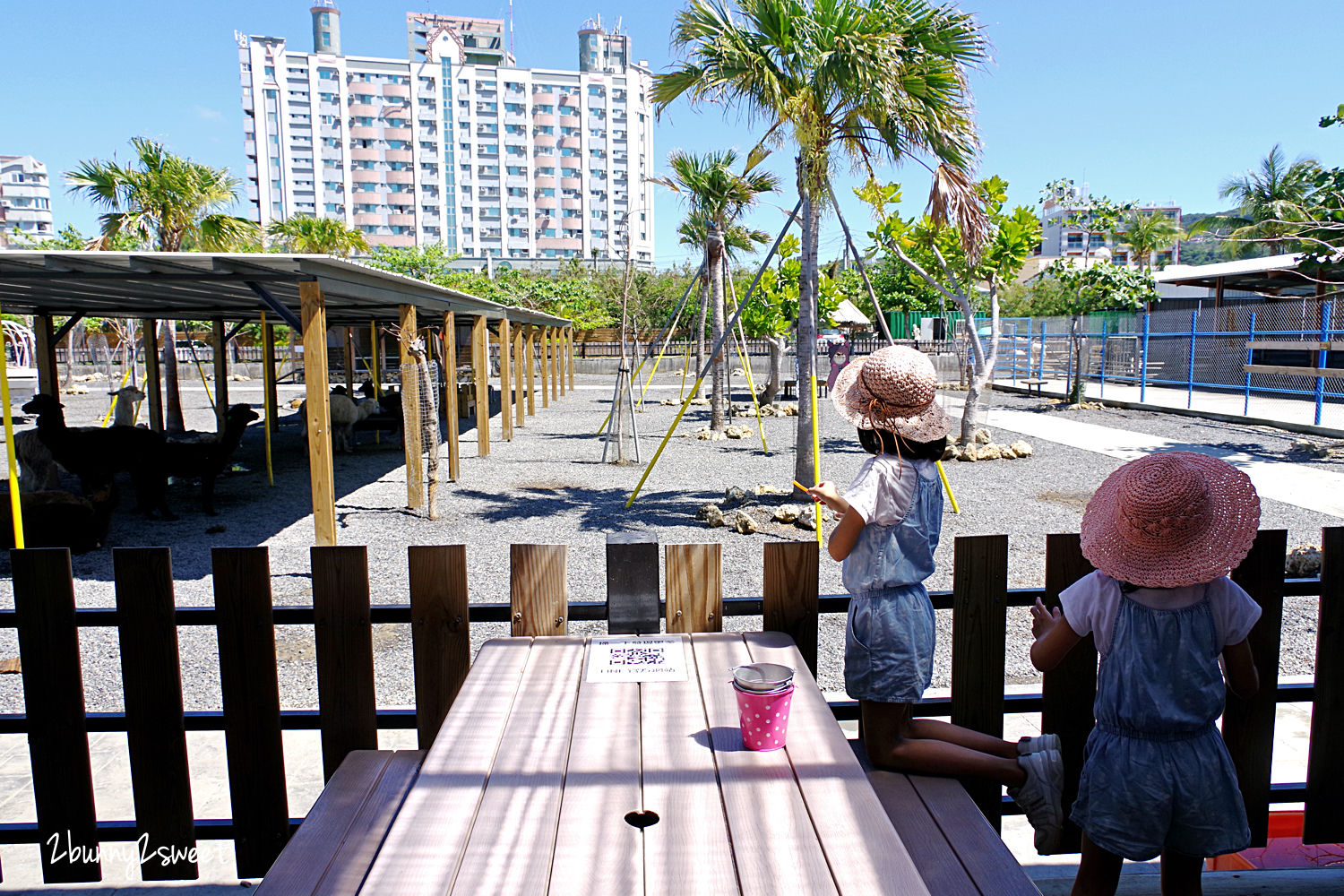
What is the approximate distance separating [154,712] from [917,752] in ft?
6.32

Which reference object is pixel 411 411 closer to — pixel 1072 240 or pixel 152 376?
pixel 152 376

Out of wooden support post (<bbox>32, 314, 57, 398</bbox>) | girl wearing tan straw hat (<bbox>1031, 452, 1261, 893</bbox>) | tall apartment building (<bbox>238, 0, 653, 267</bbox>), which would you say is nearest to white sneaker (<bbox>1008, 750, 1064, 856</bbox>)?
girl wearing tan straw hat (<bbox>1031, 452, 1261, 893</bbox>)

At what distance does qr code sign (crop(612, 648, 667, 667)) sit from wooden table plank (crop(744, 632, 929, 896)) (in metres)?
0.34

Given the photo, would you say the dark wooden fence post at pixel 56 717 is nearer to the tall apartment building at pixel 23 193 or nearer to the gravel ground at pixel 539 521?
the gravel ground at pixel 539 521

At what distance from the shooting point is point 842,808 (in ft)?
4.71

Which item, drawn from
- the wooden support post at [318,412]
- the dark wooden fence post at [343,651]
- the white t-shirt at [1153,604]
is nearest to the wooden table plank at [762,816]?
the white t-shirt at [1153,604]

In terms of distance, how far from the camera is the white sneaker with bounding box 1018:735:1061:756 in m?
2.13

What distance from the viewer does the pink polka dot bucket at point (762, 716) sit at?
64.6 inches

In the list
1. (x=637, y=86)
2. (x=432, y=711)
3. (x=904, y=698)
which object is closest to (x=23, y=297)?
(x=432, y=711)

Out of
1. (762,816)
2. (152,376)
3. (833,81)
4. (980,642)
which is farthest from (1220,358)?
(762,816)

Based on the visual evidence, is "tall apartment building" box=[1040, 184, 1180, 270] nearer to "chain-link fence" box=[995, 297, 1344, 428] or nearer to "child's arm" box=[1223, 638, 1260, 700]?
"chain-link fence" box=[995, 297, 1344, 428]

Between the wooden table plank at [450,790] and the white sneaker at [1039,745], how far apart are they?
124cm

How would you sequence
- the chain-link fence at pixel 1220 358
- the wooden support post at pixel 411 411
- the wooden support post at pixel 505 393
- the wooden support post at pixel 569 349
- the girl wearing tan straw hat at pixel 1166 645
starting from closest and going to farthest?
the girl wearing tan straw hat at pixel 1166 645, the wooden support post at pixel 411 411, the wooden support post at pixel 505 393, the chain-link fence at pixel 1220 358, the wooden support post at pixel 569 349

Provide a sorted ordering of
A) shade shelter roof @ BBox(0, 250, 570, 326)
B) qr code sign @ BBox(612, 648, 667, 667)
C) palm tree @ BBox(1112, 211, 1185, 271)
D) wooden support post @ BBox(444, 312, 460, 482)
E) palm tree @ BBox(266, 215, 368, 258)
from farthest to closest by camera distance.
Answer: palm tree @ BBox(1112, 211, 1185, 271)
palm tree @ BBox(266, 215, 368, 258)
wooden support post @ BBox(444, 312, 460, 482)
shade shelter roof @ BBox(0, 250, 570, 326)
qr code sign @ BBox(612, 648, 667, 667)
